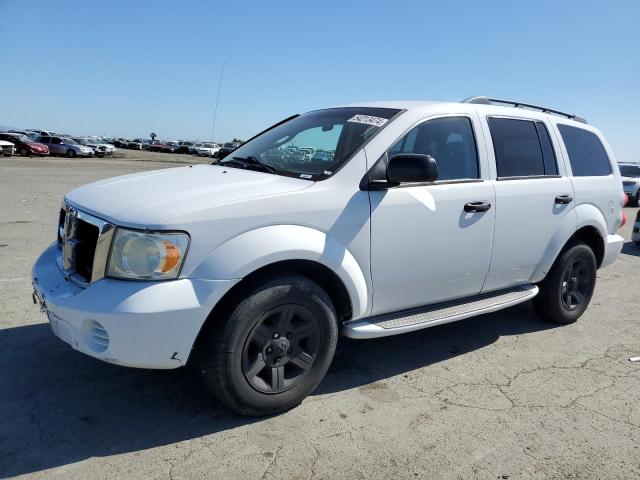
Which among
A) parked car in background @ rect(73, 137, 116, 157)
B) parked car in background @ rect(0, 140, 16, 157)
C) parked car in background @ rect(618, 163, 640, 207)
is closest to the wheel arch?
parked car in background @ rect(618, 163, 640, 207)

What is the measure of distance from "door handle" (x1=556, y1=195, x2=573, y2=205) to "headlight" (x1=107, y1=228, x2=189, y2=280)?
3.18 meters

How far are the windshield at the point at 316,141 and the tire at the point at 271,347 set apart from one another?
2.56 feet

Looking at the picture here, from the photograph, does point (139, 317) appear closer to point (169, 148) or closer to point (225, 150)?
point (225, 150)

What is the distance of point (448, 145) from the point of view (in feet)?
12.3

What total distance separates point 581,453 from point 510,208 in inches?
70.5

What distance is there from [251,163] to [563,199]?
2.63 meters

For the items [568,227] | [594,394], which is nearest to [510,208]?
[568,227]

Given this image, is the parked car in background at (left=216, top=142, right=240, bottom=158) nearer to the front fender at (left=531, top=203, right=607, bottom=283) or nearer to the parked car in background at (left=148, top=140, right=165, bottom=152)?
the front fender at (left=531, top=203, right=607, bottom=283)

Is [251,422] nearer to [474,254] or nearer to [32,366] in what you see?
[32,366]

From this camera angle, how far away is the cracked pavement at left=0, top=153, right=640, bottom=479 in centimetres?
256

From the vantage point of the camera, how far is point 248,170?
11.6 feet

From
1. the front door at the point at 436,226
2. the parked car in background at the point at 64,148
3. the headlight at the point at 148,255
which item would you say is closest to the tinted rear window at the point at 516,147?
the front door at the point at 436,226

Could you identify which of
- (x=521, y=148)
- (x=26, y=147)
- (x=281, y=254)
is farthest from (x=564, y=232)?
(x=26, y=147)

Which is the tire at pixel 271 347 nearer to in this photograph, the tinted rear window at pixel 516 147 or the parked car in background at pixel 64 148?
the tinted rear window at pixel 516 147
